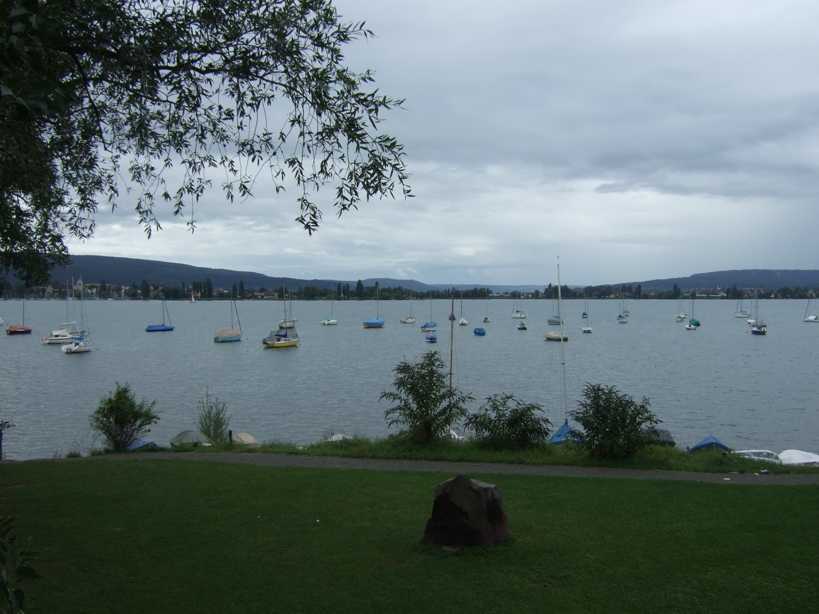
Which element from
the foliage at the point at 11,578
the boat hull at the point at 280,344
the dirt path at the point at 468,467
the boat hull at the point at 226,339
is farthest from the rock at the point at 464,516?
the boat hull at the point at 226,339

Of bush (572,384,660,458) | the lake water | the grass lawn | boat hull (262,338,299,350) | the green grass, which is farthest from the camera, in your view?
boat hull (262,338,299,350)

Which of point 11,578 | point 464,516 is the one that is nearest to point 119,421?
point 464,516

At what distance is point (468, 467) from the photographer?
44.6 ft

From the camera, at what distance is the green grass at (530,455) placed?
13320mm

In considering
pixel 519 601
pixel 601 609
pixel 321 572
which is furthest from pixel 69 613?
pixel 601 609

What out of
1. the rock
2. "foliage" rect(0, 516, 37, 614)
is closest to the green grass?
the rock

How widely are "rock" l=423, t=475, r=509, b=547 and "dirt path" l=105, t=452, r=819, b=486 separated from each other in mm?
4812

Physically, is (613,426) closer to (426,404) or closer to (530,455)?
(530,455)

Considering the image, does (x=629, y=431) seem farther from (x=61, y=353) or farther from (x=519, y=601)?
(x=61, y=353)

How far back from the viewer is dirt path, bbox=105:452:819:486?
1231 centimetres

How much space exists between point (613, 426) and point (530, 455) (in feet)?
5.79

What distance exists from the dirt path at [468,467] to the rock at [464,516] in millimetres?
4812

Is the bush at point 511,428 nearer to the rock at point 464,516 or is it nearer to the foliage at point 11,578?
the rock at point 464,516

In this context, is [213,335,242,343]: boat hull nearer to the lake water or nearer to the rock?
the lake water
